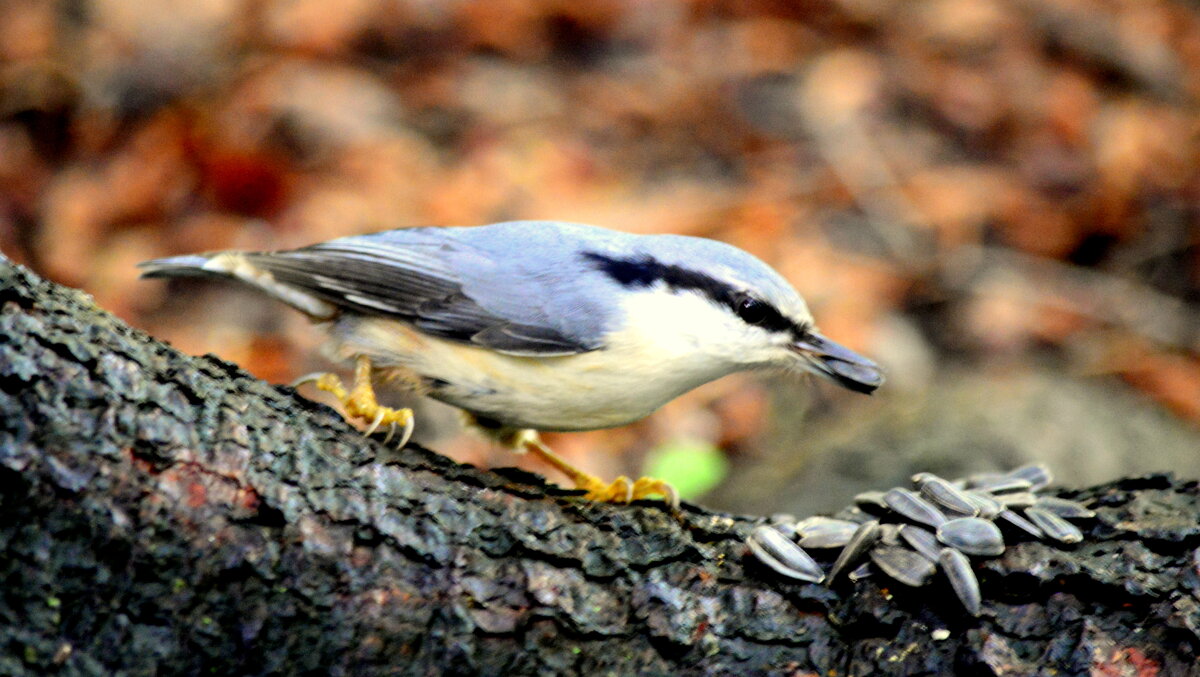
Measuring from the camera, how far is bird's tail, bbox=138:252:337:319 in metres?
2.72

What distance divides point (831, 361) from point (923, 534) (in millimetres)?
658

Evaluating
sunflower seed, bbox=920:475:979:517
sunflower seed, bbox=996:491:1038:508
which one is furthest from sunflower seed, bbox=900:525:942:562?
sunflower seed, bbox=996:491:1038:508

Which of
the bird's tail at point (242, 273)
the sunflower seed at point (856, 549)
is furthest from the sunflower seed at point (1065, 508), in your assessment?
the bird's tail at point (242, 273)

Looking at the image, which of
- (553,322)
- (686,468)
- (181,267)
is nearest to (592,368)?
(553,322)

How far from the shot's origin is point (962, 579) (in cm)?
195

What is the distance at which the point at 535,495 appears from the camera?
209 cm

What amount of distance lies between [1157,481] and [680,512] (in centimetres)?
102

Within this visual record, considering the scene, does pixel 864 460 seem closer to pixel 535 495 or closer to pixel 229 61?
pixel 535 495

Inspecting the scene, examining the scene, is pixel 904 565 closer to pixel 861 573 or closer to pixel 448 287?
pixel 861 573

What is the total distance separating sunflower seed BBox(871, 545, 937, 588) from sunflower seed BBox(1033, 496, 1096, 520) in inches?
13.3

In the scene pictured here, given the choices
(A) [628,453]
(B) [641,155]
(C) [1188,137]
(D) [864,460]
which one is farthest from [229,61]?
(C) [1188,137]

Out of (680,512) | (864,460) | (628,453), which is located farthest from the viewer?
(628,453)

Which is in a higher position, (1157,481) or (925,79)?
(925,79)

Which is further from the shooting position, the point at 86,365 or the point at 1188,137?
the point at 1188,137
